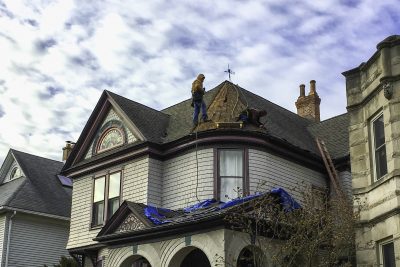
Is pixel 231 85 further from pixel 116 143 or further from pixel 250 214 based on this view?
pixel 250 214

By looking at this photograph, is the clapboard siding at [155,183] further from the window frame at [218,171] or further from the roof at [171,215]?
the window frame at [218,171]

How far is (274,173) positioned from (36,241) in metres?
15.7

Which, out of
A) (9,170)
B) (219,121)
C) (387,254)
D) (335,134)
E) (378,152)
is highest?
(9,170)

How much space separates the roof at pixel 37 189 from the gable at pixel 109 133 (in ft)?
26.1

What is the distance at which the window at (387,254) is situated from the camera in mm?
13539

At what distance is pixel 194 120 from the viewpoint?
22125 mm

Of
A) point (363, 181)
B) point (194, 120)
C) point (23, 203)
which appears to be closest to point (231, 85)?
point (194, 120)

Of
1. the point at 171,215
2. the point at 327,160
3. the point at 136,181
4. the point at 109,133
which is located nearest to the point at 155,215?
the point at 171,215

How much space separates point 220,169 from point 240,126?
1.65 meters

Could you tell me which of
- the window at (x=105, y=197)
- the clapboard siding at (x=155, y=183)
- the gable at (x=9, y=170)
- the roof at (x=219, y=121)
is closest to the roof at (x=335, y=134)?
the roof at (x=219, y=121)

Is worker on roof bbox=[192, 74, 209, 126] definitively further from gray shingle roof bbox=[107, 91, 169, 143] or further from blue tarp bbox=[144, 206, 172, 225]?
blue tarp bbox=[144, 206, 172, 225]

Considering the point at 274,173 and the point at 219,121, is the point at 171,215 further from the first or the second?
the point at 274,173

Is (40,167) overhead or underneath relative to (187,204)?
overhead

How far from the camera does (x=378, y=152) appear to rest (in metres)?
14.4
